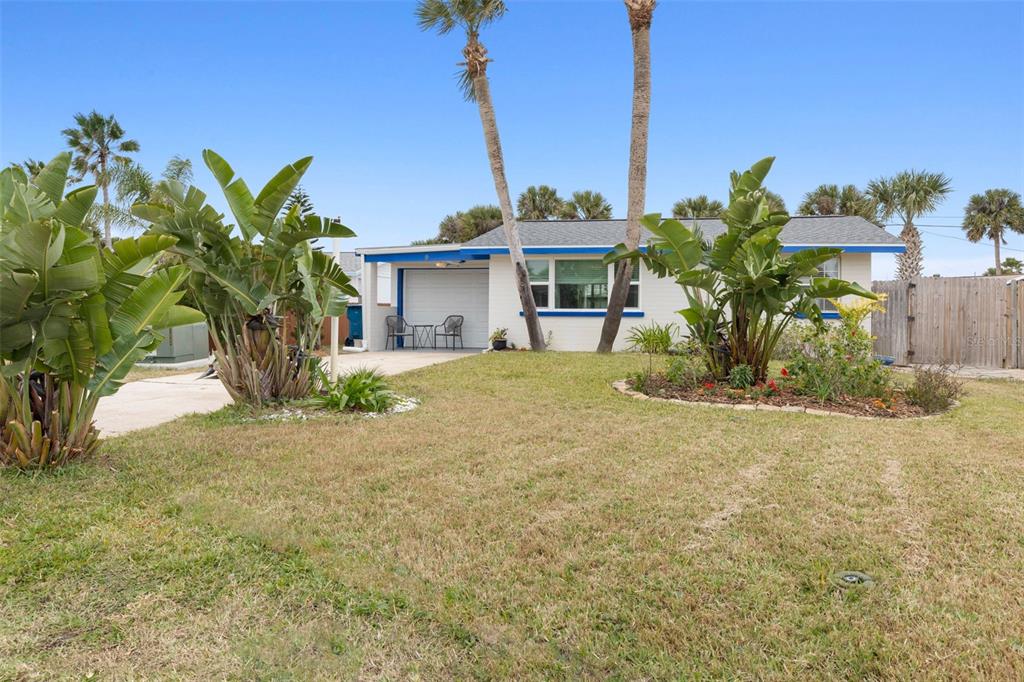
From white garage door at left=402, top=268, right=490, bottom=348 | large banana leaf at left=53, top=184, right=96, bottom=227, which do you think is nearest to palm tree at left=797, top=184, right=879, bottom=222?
white garage door at left=402, top=268, right=490, bottom=348

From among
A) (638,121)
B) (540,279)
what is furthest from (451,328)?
(638,121)

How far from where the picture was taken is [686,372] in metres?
7.90

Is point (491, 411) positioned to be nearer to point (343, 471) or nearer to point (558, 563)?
point (343, 471)

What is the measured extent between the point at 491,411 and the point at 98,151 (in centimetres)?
2772

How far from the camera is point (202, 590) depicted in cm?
254

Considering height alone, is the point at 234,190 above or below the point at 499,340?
above

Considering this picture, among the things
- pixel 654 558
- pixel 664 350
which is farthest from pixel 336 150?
pixel 654 558

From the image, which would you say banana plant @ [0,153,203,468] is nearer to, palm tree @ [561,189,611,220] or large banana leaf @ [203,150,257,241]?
large banana leaf @ [203,150,257,241]

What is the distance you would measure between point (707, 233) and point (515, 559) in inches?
547

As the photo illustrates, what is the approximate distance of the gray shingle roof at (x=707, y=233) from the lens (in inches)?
529

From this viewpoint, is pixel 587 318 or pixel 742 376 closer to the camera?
pixel 742 376

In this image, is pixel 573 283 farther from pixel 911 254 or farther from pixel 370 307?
pixel 911 254

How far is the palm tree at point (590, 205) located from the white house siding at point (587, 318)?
12404 millimetres

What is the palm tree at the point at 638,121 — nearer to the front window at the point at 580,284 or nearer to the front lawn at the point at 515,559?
the front window at the point at 580,284
